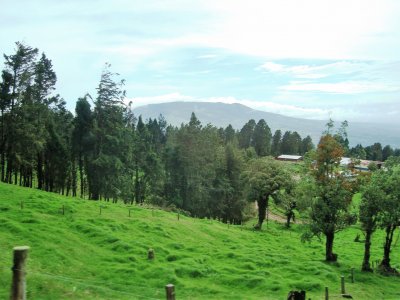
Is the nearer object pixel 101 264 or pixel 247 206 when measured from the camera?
pixel 101 264

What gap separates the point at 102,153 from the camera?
61.3 metres

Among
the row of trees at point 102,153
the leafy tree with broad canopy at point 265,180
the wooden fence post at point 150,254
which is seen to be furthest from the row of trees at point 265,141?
the wooden fence post at point 150,254

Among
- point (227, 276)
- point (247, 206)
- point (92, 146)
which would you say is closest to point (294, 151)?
point (247, 206)

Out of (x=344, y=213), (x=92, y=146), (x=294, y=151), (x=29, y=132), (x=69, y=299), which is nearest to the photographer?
(x=69, y=299)

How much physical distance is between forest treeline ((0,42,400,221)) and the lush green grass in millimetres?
14208

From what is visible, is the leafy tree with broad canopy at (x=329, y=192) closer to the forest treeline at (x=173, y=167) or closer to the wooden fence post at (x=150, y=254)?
the forest treeline at (x=173, y=167)

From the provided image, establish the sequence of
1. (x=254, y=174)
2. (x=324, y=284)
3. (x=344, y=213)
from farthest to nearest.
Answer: (x=254, y=174), (x=344, y=213), (x=324, y=284)

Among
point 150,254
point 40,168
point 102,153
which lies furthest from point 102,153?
point 150,254

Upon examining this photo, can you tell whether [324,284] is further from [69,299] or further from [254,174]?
[254,174]

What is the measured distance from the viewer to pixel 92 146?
206 ft

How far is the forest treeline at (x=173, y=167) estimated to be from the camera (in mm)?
40406

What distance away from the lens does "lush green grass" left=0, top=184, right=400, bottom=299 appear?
23.8 metres

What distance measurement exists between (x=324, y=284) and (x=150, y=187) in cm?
5991

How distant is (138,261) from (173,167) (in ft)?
175
